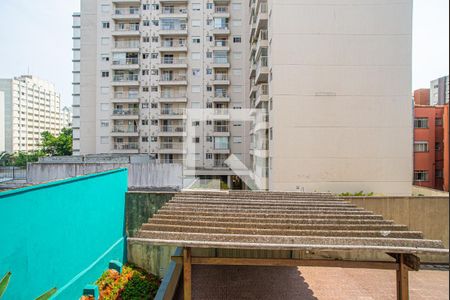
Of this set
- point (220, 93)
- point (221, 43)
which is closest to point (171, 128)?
point (220, 93)

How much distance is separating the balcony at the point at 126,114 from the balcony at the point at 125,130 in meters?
1.03

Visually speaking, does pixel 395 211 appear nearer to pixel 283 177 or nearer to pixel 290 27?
pixel 283 177

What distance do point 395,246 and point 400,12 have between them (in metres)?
16.5

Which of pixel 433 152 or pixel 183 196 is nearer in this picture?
pixel 183 196

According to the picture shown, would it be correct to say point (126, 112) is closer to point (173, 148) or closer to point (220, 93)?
point (173, 148)

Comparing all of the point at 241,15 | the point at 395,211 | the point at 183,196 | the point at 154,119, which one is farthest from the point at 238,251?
the point at 241,15

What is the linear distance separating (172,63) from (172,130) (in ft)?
24.4

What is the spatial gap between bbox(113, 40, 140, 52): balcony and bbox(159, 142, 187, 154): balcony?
36.4ft

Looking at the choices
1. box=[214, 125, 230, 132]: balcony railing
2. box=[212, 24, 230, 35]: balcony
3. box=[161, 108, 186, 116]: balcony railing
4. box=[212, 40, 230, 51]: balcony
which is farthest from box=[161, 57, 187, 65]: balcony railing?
box=[214, 125, 230, 132]: balcony railing

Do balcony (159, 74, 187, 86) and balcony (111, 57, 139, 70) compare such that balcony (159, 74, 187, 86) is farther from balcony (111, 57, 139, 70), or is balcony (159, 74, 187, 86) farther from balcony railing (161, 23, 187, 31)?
balcony railing (161, 23, 187, 31)

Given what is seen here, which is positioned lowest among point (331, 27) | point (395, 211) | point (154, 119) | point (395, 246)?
point (395, 211)

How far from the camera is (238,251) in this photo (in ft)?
32.5

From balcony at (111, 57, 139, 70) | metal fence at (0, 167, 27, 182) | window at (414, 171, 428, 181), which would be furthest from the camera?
balcony at (111, 57, 139, 70)

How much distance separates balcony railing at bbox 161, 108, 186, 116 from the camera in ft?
108
